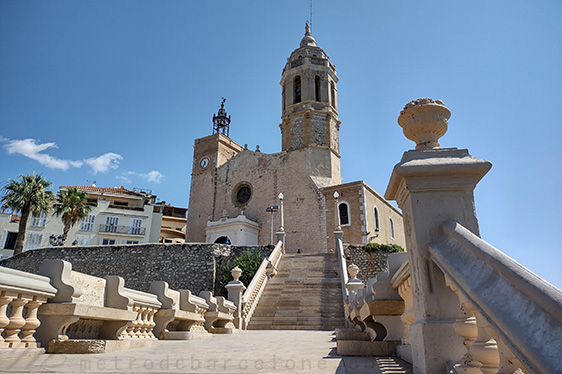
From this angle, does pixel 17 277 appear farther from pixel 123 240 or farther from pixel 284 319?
pixel 123 240

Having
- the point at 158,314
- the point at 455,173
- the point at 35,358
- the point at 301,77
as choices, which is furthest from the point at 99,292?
the point at 301,77

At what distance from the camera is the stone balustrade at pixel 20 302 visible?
139 inches

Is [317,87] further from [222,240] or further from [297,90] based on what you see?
[222,240]

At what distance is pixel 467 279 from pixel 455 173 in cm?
93

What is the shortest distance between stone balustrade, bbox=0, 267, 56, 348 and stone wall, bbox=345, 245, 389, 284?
1760 cm

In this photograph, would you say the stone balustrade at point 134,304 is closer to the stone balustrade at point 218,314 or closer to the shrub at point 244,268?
the stone balustrade at point 218,314

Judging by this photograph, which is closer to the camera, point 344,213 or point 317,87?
point 344,213

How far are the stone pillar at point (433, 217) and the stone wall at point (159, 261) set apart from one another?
59.4 ft

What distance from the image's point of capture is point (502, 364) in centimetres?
163

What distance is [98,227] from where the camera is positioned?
121ft

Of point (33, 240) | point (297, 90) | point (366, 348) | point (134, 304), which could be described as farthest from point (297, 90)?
point (366, 348)

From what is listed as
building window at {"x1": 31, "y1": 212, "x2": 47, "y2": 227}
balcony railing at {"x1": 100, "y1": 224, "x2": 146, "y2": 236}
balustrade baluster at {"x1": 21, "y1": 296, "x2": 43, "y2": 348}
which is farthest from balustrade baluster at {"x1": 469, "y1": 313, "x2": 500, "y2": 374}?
building window at {"x1": 31, "y1": 212, "x2": 47, "y2": 227}

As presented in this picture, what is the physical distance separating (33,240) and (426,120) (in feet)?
135

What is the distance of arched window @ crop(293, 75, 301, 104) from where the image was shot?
103 feet
